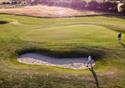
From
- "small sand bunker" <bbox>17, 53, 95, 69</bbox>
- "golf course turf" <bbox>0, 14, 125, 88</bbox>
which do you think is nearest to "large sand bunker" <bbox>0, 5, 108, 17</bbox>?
"golf course turf" <bbox>0, 14, 125, 88</bbox>

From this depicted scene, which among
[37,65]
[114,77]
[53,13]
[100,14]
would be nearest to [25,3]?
[53,13]

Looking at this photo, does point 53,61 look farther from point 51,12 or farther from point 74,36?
point 51,12

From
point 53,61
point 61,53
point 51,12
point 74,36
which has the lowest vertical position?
point 53,61

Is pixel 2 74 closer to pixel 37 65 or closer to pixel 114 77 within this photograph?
pixel 37 65

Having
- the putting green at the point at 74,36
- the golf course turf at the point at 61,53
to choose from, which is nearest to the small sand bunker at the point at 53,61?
the golf course turf at the point at 61,53

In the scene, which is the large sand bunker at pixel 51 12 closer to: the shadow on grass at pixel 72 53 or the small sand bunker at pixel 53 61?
the shadow on grass at pixel 72 53

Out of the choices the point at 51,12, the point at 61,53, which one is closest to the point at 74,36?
the point at 61,53
